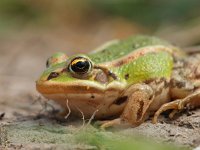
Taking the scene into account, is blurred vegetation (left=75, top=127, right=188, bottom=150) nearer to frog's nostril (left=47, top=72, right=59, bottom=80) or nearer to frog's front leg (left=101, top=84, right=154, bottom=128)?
frog's front leg (left=101, top=84, right=154, bottom=128)

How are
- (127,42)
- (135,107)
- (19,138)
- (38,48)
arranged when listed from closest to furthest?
(19,138) < (135,107) < (127,42) < (38,48)

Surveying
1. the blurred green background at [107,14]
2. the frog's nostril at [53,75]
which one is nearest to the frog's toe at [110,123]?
the frog's nostril at [53,75]

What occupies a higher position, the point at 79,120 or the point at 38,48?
the point at 38,48

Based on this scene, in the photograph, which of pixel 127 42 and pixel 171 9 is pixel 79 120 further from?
pixel 171 9

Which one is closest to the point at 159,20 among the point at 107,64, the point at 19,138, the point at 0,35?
the point at 0,35

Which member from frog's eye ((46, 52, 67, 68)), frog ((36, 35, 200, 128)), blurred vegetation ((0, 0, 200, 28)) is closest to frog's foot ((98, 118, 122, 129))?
frog ((36, 35, 200, 128))

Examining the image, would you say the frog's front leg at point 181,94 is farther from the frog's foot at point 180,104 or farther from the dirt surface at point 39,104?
the dirt surface at point 39,104

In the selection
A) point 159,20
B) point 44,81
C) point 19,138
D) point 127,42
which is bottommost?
point 19,138
